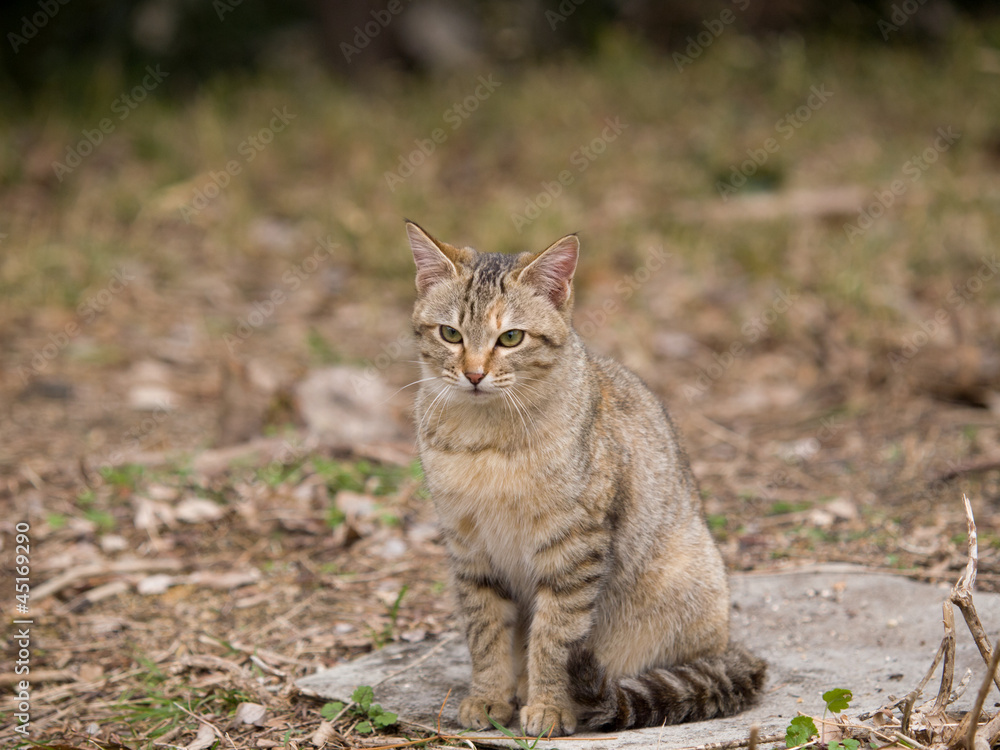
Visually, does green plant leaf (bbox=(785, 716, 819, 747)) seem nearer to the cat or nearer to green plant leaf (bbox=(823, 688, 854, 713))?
green plant leaf (bbox=(823, 688, 854, 713))

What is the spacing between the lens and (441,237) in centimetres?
835

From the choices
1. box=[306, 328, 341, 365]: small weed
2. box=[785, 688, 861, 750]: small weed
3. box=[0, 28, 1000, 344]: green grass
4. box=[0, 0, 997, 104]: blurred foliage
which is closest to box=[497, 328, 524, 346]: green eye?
box=[785, 688, 861, 750]: small weed

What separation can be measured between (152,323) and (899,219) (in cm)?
654

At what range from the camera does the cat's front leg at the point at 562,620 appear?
3248 millimetres

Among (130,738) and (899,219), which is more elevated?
(899,219)

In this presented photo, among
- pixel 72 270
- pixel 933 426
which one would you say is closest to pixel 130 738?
pixel 933 426

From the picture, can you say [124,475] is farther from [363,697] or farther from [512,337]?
[512,337]

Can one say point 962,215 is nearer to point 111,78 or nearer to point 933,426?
point 933,426

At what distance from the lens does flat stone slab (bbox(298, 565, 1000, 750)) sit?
3.14 meters

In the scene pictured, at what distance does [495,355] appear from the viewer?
3.30 metres

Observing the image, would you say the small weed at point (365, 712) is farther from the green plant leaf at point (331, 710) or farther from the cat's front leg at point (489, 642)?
the cat's front leg at point (489, 642)

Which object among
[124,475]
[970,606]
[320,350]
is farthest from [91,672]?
[320,350]

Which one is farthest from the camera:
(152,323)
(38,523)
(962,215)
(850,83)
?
(850,83)

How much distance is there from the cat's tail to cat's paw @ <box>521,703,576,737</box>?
5cm
